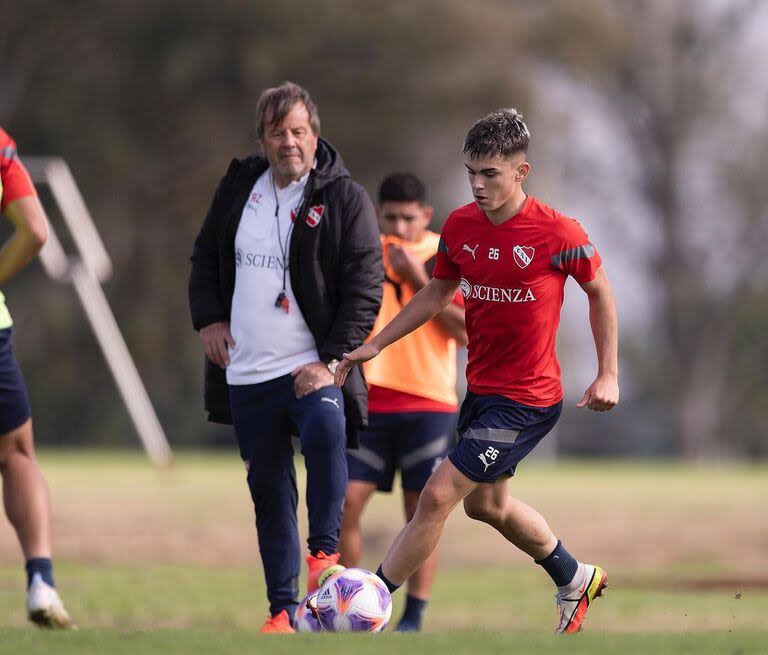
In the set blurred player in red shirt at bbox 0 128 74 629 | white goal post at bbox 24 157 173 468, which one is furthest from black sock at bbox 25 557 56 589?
white goal post at bbox 24 157 173 468

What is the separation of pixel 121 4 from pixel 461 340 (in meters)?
28.8

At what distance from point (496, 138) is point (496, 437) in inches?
50.9

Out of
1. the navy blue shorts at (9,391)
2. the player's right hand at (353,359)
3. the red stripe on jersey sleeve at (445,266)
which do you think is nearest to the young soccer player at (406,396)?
the red stripe on jersey sleeve at (445,266)

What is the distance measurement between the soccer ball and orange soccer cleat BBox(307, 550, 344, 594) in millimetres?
224

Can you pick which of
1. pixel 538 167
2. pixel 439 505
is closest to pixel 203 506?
pixel 439 505

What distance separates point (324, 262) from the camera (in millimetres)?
7461

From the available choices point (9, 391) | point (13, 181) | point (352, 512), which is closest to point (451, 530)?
point (352, 512)

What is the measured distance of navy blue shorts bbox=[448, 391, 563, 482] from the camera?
270 inches

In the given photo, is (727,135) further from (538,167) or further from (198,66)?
(198,66)

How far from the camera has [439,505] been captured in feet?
22.5

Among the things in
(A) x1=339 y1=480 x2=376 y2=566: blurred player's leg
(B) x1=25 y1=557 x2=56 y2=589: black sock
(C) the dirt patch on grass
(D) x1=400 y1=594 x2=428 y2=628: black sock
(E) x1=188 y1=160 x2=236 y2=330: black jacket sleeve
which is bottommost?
(C) the dirt patch on grass

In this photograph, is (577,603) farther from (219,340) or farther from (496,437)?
(219,340)

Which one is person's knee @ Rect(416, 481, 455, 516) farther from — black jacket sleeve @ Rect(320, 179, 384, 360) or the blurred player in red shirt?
the blurred player in red shirt

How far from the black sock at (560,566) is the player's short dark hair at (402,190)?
101 inches
